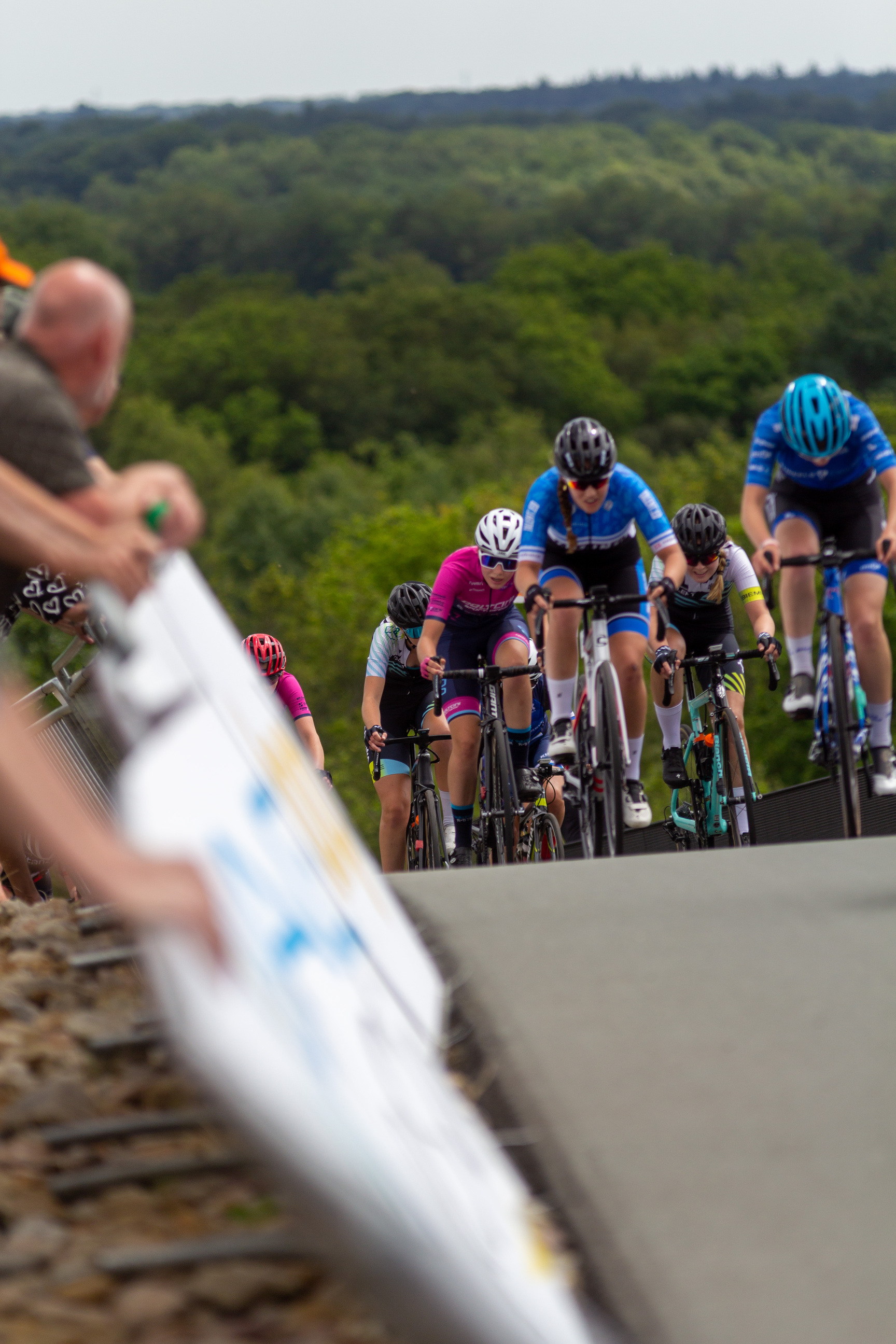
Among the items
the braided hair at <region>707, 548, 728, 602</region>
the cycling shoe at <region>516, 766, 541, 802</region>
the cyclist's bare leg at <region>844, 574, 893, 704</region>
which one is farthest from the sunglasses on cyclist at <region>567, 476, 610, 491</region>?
the cycling shoe at <region>516, 766, 541, 802</region>

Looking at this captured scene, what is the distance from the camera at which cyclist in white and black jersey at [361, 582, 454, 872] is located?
Answer: 37.9ft

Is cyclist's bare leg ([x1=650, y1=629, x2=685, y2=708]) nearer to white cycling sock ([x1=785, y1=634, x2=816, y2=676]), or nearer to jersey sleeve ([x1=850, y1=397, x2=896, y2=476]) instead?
white cycling sock ([x1=785, y1=634, x2=816, y2=676])

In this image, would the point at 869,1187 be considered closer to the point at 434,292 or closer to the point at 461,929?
the point at 461,929

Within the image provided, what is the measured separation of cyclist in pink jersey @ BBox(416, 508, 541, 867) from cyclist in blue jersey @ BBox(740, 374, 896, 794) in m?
2.55

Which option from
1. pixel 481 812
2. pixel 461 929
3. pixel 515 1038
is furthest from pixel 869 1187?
pixel 481 812

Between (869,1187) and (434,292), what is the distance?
95270mm

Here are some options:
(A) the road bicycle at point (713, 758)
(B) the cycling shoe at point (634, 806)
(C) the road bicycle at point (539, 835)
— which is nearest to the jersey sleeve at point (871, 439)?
(B) the cycling shoe at point (634, 806)

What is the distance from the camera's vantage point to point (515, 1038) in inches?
187

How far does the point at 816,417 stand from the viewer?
7.79 metres

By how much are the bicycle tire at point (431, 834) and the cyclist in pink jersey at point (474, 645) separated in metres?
0.12

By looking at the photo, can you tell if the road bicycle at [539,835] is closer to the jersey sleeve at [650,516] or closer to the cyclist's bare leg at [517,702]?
the cyclist's bare leg at [517,702]

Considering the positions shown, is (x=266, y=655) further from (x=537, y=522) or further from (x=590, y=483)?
(x=590, y=483)

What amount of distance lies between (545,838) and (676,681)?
4.52 feet

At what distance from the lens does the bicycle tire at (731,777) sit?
34.0 feet
